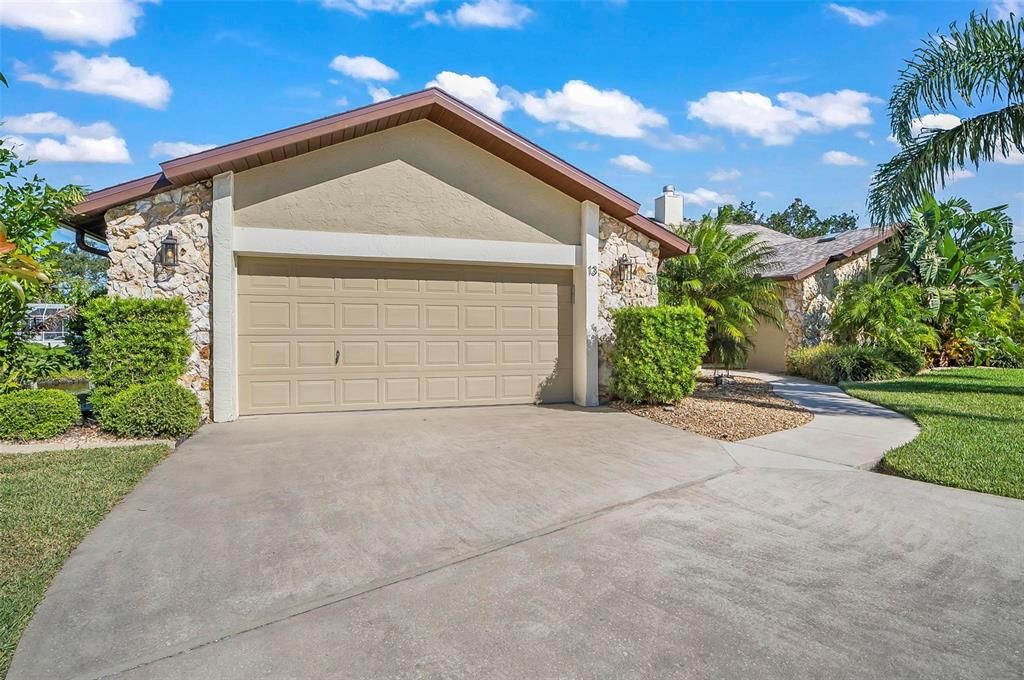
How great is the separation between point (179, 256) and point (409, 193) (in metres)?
3.46

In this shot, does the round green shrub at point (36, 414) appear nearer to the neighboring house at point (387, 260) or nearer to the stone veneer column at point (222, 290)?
the neighboring house at point (387, 260)

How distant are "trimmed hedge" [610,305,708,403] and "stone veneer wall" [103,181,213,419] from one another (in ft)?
21.4

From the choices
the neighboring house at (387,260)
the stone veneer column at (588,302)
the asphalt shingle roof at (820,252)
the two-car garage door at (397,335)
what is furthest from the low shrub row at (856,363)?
the two-car garage door at (397,335)

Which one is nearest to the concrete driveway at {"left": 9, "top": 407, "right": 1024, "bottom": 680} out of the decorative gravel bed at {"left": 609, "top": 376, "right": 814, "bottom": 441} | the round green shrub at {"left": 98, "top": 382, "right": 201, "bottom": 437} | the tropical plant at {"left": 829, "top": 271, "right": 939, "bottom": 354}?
the round green shrub at {"left": 98, "top": 382, "right": 201, "bottom": 437}

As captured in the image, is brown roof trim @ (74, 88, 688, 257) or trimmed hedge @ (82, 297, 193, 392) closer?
trimmed hedge @ (82, 297, 193, 392)

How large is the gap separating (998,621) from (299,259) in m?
8.75

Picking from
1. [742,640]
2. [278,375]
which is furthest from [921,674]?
[278,375]

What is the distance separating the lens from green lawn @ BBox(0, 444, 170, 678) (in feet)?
10.8

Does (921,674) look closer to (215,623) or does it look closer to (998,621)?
(998,621)

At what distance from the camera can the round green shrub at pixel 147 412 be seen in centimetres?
712

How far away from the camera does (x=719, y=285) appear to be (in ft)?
41.5

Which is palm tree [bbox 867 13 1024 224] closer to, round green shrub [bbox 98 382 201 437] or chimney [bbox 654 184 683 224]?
chimney [bbox 654 184 683 224]

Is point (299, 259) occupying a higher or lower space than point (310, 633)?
higher

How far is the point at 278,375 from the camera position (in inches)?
350
